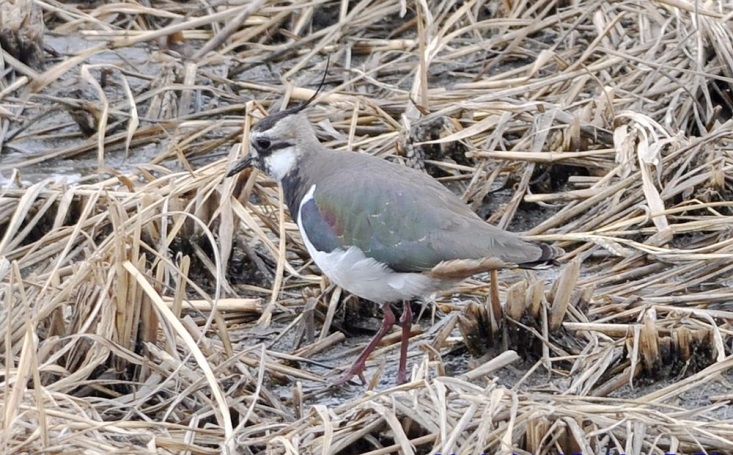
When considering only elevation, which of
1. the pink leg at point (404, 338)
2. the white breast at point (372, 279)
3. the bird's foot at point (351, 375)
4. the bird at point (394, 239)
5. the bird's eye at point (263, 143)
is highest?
the bird's eye at point (263, 143)

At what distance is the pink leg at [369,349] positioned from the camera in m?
5.33

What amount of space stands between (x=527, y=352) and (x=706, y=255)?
3.29 ft

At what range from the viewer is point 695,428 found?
423cm

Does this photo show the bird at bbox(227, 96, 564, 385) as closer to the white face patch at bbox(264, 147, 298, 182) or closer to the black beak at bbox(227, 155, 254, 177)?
the white face patch at bbox(264, 147, 298, 182)

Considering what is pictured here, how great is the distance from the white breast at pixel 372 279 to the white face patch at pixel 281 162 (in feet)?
2.32

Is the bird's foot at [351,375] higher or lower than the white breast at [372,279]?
lower

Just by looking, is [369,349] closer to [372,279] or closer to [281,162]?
[372,279]

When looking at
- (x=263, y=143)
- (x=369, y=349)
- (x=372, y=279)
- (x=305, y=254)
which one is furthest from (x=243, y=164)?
(x=369, y=349)

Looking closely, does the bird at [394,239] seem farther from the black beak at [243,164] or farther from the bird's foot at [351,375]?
the black beak at [243,164]

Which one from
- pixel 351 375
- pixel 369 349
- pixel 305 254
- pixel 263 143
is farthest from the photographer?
pixel 305 254

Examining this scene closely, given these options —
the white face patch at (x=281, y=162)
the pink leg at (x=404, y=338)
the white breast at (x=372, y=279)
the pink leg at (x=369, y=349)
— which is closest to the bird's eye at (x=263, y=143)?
the white face patch at (x=281, y=162)

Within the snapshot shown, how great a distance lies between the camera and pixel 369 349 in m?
5.46

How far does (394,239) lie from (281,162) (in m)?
0.87

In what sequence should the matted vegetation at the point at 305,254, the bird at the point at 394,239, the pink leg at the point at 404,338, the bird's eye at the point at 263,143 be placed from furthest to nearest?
the bird's eye at the point at 263,143 → the pink leg at the point at 404,338 → the bird at the point at 394,239 → the matted vegetation at the point at 305,254
